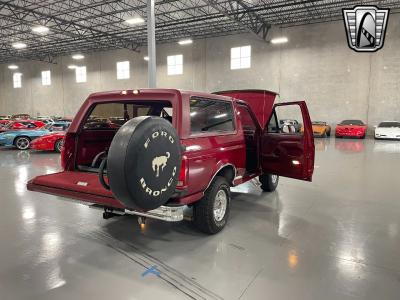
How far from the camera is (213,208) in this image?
339 cm

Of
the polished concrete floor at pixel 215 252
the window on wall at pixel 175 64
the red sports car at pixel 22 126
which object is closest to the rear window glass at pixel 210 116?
the polished concrete floor at pixel 215 252

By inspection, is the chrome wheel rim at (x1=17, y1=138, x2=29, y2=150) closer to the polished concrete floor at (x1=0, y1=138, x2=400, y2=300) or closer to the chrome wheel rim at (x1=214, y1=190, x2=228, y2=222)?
the polished concrete floor at (x1=0, y1=138, x2=400, y2=300)

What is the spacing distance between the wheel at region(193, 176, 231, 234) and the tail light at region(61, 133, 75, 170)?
1740 millimetres

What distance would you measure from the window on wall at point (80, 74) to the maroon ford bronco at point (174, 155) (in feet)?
86.4

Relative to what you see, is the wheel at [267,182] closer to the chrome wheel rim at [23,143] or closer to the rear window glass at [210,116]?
the rear window glass at [210,116]

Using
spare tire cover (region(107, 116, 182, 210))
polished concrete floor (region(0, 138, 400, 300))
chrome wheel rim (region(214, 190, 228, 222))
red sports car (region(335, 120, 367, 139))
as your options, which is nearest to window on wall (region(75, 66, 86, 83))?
red sports car (region(335, 120, 367, 139))

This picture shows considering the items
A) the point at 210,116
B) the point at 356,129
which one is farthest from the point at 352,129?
the point at 210,116

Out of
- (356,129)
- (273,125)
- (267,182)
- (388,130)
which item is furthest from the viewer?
(356,129)

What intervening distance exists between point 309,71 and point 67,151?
713 inches

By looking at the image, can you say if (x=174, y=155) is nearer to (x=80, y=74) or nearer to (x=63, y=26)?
(x=63, y=26)

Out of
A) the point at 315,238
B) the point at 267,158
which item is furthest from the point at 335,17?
the point at 315,238

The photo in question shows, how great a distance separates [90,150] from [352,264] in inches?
137

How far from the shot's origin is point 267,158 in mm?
4688

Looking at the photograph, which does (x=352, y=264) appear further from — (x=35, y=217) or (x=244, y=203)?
(x=35, y=217)
